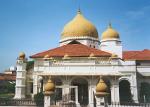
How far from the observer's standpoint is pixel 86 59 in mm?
29453

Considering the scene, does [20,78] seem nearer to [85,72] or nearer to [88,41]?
[85,72]

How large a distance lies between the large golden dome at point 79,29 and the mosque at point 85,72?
13cm

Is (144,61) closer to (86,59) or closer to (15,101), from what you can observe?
(86,59)

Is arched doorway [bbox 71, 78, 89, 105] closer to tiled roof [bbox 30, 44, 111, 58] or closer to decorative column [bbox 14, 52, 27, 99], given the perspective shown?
tiled roof [bbox 30, 44, 111, 58]

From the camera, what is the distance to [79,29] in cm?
3800

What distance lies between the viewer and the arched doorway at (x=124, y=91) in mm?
28763

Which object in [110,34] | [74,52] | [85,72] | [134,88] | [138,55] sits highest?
[110,34]

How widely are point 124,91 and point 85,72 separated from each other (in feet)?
16.2

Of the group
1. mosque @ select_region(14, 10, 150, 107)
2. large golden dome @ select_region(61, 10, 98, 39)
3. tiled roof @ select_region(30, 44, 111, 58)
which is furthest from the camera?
large golden dome @ select_region(61, 10, 98, 39)

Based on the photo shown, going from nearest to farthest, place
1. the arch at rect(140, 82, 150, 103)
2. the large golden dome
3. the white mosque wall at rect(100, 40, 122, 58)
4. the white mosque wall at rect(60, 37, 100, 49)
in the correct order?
the arch at rect(140, 82, 150, 103), the white mosque wall at rect(100, 40, 122, 58), the white mosque wall at rect(60, 37, 100, 49), the large golden dome

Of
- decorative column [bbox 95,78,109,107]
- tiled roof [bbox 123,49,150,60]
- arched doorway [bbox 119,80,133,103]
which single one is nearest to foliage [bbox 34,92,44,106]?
arched doorway [bbox 119,80,133,103]

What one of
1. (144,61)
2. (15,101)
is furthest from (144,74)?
(15,101)

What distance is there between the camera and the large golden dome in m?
37.9

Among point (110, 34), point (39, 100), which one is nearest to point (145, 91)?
point (110, 34)
